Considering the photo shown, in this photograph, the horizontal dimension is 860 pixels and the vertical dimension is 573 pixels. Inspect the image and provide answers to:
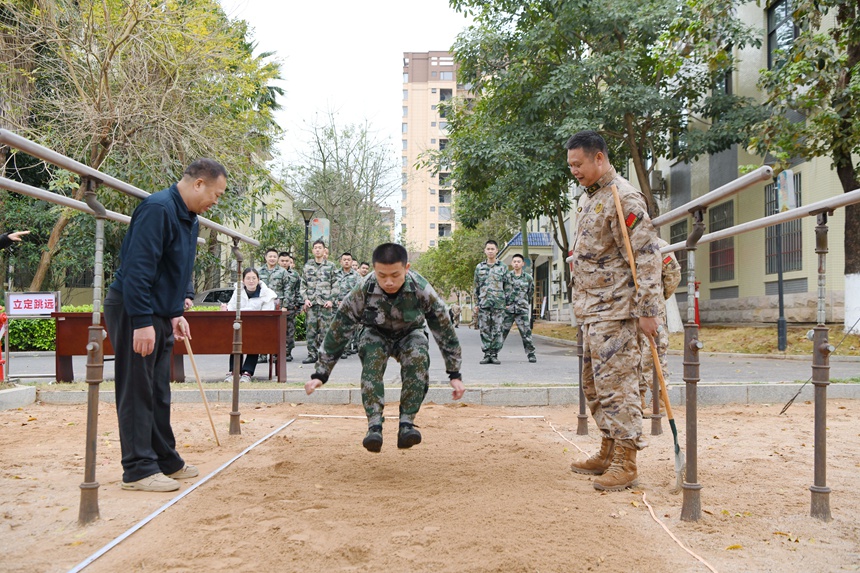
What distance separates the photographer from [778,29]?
17.7 meters

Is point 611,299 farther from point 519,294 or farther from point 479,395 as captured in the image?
point 519,294

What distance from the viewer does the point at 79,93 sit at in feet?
49.8

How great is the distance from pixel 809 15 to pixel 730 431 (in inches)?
378

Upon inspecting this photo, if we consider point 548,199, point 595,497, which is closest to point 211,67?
point 548,199

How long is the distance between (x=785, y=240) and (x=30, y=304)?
15.4m

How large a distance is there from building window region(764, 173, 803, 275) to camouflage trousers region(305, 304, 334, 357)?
32.1ft

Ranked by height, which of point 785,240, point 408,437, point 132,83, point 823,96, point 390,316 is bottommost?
point 408,437

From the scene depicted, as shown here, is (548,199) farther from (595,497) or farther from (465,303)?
(465,303)

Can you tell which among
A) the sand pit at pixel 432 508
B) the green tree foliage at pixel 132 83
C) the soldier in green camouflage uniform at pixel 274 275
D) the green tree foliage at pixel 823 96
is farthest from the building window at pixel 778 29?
the sand pit at pixel 432 508

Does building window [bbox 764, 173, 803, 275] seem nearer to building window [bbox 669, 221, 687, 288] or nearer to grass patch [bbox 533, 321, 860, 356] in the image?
grass patch [bbox 533, 321, 860, 356]

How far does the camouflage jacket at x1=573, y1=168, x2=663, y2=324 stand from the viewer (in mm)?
4176

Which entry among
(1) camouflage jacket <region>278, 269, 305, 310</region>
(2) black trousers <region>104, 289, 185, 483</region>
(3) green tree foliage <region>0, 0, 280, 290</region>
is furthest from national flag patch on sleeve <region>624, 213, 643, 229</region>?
(3) green tree foliage <region>0, 0, 280, 290</region>

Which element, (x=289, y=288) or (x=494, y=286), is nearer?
(x=289, y=288)

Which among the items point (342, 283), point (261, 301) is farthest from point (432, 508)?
point (342, 283)
